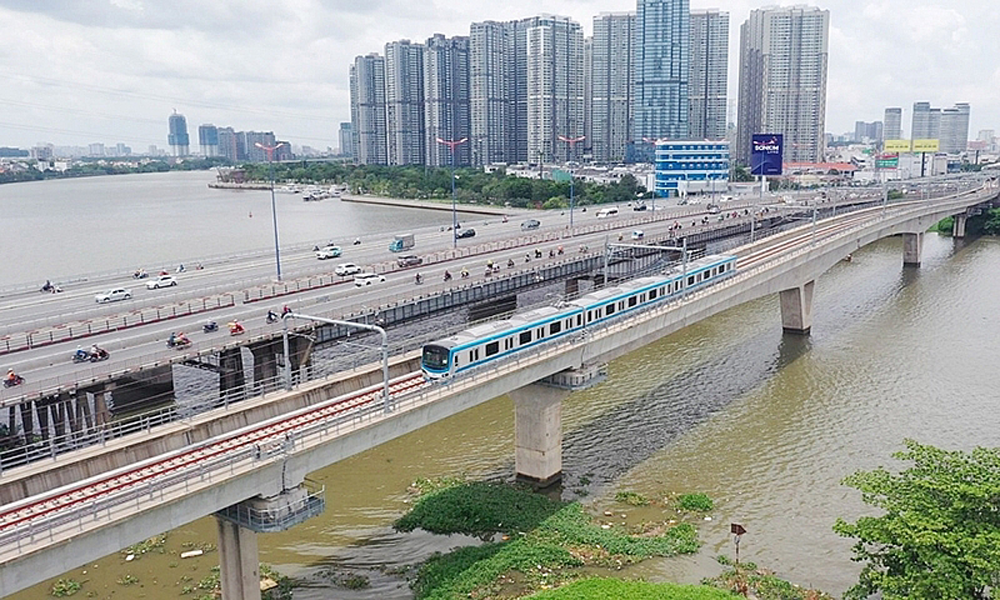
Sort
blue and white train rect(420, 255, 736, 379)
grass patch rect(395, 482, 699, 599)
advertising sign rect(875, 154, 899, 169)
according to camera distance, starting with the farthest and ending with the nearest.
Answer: advertising sign rect(875, 154, 899, 169) < blue and white train rect(420, 255, 736, 379) < grass patch rect(395, 482, 699, 599)

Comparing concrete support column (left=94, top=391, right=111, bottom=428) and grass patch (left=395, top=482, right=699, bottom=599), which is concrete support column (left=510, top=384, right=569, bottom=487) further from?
concrete support column (left=94, top=391, right=111, bottom=428)

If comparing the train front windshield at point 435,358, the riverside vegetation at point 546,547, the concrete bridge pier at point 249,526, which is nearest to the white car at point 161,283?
the riverside vegetation at point 546,547

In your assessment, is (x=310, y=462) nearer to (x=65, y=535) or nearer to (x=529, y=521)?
(x=65, y=535)

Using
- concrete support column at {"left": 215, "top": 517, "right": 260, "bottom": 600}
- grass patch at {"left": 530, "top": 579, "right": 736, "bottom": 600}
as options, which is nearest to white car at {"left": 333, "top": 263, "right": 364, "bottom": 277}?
concrete support column at {"left": 215, "top": 517, "right": 260, "bottom": 600}

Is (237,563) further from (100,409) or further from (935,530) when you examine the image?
(935,530)

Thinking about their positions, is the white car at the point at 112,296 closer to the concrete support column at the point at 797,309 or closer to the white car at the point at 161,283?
the white car at the point at 161,283

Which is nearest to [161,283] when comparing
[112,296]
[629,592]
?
[112,296]
